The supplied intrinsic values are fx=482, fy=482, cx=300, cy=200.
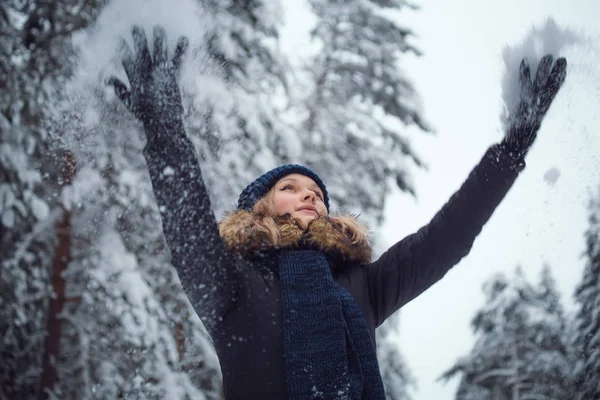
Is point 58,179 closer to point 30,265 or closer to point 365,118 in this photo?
point 30,265

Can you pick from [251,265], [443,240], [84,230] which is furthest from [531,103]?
[84,230]

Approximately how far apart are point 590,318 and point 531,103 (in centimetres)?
797

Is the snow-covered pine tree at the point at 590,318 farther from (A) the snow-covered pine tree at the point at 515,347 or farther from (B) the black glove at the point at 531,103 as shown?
(B) the black glove at the point at 531,103

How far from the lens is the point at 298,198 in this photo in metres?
2.34

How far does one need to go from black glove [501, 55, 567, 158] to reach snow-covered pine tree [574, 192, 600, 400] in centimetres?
504

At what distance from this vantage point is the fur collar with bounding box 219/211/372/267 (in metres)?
1.99

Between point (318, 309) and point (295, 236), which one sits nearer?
point (318, 309)

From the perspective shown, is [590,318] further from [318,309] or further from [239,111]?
[318,309]

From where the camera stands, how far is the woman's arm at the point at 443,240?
77.8 inches

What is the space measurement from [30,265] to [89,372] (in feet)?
3.97

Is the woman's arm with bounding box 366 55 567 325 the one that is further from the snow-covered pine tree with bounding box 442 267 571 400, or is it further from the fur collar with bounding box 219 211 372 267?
the snow-covered pine tree with bounding box 442 267 571 400

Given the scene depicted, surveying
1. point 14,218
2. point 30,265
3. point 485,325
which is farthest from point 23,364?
point 485,325

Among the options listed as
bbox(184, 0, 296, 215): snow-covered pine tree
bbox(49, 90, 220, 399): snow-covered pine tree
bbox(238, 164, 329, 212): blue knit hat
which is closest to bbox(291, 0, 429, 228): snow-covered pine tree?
bbox(184, 0, 296, 215): snow-covered pine tree

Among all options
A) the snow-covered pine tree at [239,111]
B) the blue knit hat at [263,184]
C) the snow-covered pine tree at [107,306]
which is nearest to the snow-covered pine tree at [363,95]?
the snow-covered pine tree at [239,111]
